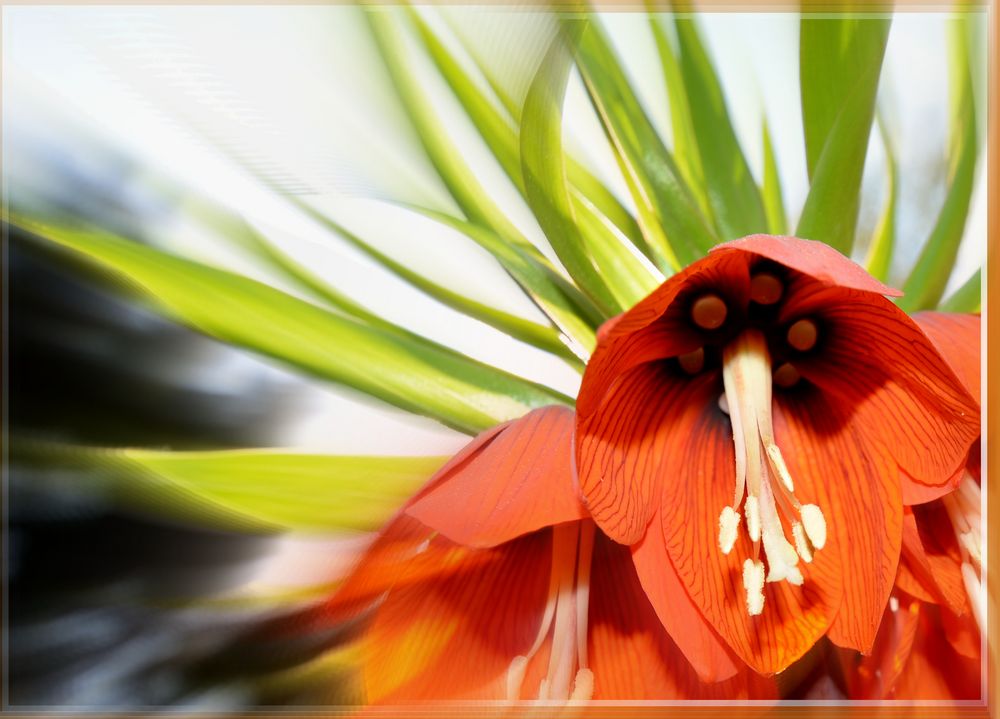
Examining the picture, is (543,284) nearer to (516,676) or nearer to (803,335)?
(803,335)

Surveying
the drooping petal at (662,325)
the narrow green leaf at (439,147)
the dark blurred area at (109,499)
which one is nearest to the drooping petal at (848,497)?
the drooping petal at (662,325)

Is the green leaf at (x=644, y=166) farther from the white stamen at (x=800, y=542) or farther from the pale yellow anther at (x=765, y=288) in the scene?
the white stamen at (x=800, y=542)

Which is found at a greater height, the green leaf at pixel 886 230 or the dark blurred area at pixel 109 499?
the green leaf at pixel 886 230

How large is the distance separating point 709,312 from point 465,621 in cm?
34

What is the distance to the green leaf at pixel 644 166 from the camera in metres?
0.80

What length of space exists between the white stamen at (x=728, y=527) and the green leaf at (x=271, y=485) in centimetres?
28

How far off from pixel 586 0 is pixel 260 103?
1.09ft

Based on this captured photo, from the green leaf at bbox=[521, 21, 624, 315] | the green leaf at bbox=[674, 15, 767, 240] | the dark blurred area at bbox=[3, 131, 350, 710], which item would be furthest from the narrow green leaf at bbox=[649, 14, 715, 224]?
the dark blurred area at bbox=[3, 131, 350, 710]

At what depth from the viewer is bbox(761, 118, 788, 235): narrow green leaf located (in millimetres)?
811

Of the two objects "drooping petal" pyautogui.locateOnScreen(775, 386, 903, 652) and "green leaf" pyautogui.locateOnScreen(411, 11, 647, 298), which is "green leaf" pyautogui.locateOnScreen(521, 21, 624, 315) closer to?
"green leaf" pyautogui.locateOnScreen(411, 11, 647, 298)

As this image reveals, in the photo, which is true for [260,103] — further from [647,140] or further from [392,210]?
[647,140]

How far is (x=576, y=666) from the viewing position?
2.44 ft

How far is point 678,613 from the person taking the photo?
66 centimetres

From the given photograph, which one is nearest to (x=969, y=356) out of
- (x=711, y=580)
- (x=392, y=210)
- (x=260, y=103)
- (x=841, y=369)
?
(x=841, y=369)
